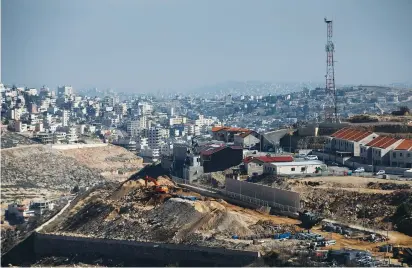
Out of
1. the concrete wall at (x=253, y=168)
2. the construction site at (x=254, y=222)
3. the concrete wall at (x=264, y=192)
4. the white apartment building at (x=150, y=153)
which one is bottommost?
the white apartment building at (x=150, y=153)

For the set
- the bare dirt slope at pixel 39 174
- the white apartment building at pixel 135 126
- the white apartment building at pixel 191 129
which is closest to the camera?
the bare dirt slope at pixel 39 174

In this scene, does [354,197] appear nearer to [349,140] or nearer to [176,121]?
[349,140]

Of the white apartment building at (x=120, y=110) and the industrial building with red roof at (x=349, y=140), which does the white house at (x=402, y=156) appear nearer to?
the industrial building with red roof at (x=349, y=140)

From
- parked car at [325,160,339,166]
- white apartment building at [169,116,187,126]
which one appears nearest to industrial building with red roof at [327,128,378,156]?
parked car at [325,160,339,166]

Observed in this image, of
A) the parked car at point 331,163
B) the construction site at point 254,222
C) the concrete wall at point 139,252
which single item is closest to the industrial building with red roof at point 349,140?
the parked car at point 331,163

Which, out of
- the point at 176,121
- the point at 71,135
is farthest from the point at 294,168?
the point at 176,121

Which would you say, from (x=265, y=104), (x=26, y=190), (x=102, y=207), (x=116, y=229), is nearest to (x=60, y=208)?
Answer: (x=102, y=207)
